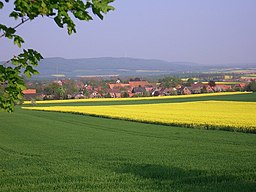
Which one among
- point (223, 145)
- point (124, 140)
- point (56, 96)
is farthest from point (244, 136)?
point (56, 96)

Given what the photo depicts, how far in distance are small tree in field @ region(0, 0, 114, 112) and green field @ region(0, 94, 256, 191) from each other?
5.78 meters

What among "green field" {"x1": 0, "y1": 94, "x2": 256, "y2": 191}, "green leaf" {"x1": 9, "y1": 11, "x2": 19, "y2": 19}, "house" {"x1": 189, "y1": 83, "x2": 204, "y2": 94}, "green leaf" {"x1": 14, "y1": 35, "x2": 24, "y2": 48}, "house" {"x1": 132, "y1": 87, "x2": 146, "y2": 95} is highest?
"green leaf" {"x1": 9, "y1": 11, "x2": 19, "y2": 19}

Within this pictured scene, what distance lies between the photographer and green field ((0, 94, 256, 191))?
10867 millimetres

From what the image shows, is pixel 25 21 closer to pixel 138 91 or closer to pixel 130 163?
pixel 130 163

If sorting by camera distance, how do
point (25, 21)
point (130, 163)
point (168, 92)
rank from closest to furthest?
point (25, 21) → point (130, 163) → point (168, 92)

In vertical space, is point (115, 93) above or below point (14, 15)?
below

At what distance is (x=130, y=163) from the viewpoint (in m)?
14.8

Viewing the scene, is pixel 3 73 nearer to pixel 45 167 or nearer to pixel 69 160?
pixel 45 167

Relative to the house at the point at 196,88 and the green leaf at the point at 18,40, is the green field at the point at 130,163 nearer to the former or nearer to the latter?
the green leaf at the point at 18,40

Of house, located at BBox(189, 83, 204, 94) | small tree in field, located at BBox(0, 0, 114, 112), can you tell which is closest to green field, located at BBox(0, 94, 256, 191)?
small tree in field, located at BBox(0, 0, 114, 112)

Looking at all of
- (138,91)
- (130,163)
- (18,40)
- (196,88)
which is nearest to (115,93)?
(138,91)

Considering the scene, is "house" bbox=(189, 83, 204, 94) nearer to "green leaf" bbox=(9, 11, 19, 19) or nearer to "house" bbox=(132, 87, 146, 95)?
"house" bbox=(132, 87, 146, 95)

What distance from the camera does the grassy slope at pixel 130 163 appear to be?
10.9 meters

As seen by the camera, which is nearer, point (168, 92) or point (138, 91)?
point (168, 92)
